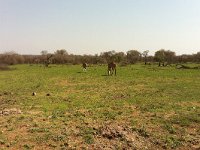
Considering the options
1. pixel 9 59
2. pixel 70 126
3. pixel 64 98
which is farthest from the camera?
pixel 9 59

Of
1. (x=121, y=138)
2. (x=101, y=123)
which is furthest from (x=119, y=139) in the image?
(x=101, y=123)

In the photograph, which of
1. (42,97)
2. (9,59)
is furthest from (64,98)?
(9,59)

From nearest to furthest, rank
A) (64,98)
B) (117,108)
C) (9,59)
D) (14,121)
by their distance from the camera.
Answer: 1. (14,121)
2. (117,108)
3. (64,98)
4. (9,59)

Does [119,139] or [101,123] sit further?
[101,123]

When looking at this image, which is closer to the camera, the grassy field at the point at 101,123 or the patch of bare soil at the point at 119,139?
the patch of bare soil at the point at 119,139

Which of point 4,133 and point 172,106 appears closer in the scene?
point 4,133

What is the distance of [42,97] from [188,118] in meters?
9.53

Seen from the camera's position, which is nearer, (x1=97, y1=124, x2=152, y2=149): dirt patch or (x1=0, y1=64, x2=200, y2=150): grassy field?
(x1=97, y1=124, x2=152, y2=149): dirt patch

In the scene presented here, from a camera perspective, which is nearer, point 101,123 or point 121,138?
point 121,138

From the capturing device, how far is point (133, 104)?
16781 millimetres

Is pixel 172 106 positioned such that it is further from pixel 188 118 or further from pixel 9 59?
pixel 9 59

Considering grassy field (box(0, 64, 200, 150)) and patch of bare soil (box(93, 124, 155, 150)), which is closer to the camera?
patch of bare soil (box(93, 124, 155, 150))

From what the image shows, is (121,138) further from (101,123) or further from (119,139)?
(101,123)

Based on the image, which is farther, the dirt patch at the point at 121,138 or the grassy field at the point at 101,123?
the grassy field at the point at 101,123
